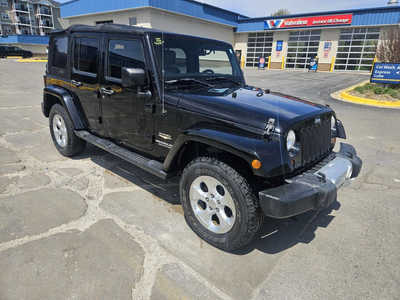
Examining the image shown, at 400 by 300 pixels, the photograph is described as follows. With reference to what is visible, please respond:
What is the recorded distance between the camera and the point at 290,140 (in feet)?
7.84

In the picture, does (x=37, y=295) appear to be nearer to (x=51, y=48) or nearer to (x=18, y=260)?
(x=18, y=260)

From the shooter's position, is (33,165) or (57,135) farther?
(57,135)

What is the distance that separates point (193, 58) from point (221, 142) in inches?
58.6

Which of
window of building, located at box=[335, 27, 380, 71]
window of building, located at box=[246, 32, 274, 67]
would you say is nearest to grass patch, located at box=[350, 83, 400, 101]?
window of building, located at box=[335, 27, 380, 71]

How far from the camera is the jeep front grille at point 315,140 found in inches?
102

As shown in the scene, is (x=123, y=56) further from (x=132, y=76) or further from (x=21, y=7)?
(x=21, y=7)

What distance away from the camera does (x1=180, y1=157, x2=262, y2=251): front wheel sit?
91.0 inches

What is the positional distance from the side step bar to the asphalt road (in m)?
0.50

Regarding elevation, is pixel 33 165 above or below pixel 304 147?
below

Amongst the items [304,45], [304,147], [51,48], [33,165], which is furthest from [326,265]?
[304,45]

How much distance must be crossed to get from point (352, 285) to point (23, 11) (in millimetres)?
87024

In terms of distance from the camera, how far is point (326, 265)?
2.47m

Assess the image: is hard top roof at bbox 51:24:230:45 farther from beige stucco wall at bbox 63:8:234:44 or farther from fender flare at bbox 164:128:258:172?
beige stucco wall at bbox 63:8:234:44

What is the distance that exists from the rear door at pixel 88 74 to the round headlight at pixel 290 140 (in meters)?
2.60
